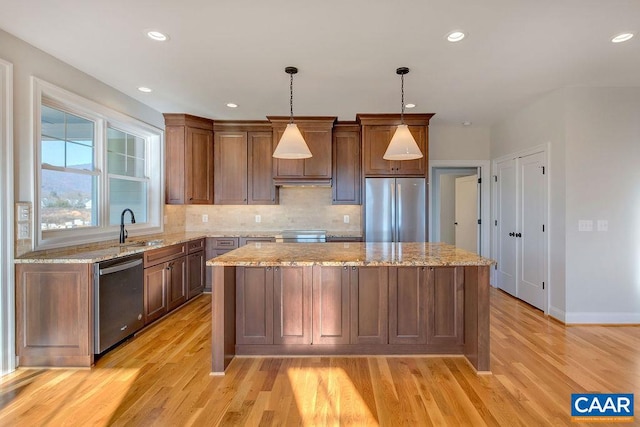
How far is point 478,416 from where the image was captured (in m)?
1.92

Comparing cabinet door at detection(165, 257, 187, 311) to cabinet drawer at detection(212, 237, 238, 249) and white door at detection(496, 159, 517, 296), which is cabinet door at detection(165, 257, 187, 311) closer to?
cabinet drawer at detection(212, 237, 238, 249)

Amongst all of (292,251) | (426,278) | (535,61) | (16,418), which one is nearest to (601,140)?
(535,61)

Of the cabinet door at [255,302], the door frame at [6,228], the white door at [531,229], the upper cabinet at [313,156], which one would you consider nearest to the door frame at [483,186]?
the white door at [531,229]

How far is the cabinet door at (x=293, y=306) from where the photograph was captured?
2676mm

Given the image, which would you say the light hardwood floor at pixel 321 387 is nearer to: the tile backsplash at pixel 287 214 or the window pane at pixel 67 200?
the window pane at pixel 67 200

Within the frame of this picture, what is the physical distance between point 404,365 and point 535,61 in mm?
2951

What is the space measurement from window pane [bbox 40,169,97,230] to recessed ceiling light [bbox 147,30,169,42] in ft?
5.27

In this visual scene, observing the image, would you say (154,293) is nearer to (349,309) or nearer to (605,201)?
(349,309)

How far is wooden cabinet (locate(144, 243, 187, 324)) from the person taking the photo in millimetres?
3336

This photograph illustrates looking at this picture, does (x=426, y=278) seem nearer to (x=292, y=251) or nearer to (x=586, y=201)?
(x=292, y=251)

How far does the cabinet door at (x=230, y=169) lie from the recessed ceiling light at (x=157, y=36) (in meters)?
2.35

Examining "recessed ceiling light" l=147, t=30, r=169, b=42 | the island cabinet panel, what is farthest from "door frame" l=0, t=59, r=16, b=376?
"recessed ceiling light" l=147, t=30, r=169, b=42

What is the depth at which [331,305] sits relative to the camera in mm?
2668

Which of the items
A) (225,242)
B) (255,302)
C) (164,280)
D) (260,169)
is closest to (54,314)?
(164,280)
